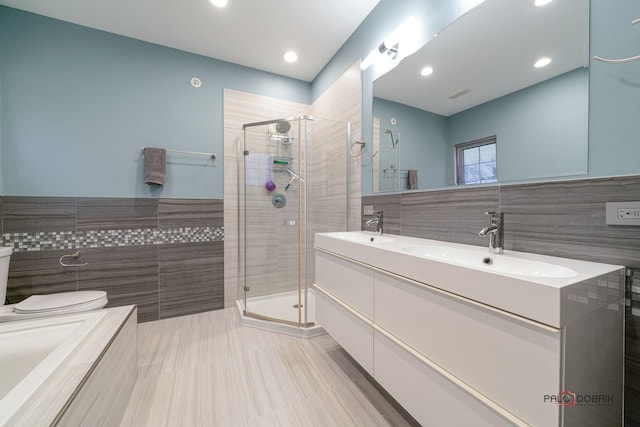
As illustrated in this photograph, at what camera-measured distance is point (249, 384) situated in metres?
1.47

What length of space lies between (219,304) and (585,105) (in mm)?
2987

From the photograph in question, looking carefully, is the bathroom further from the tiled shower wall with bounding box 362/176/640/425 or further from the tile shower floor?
the tile shower floor

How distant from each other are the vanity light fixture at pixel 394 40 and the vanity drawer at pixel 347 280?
154cm

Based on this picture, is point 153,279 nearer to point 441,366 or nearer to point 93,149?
point 93,149

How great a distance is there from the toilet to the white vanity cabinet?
193 centimetres

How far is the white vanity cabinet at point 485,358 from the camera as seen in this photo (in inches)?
23.7

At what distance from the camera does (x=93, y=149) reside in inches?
83.6

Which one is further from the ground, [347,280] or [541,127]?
[541,127]

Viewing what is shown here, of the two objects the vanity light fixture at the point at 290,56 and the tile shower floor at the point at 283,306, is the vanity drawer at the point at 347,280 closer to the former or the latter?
the tile shower floor at the point at 283,306

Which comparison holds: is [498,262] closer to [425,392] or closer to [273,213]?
[425,392]

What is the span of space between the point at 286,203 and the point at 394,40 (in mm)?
1648

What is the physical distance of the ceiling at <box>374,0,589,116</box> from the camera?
0.94m

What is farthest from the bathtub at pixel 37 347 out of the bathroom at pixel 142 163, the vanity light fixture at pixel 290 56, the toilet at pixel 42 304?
the vanity light fixture at pixel 290 56

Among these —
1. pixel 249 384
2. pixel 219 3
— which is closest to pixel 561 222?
pixel 249 384
